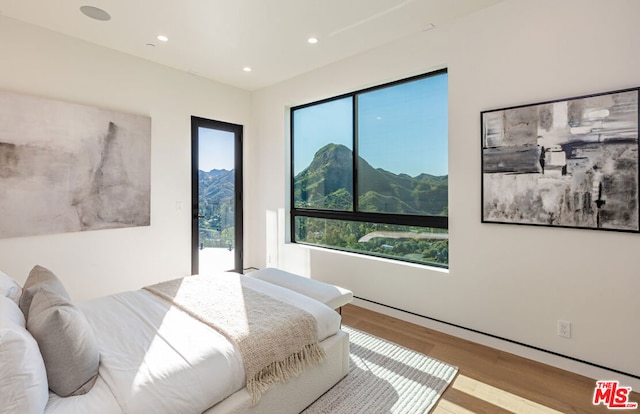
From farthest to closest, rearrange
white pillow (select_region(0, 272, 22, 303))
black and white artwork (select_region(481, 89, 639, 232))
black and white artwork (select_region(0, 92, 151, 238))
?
black and white artwork (select_region(0, 92, 151, 238)) → black and white artwork (select_region(481, 89, 639, 232)) → white pillow (select_region(0, 272, 22, 303))

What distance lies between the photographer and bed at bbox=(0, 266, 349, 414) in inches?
44.8

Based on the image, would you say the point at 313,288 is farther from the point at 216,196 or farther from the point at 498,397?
the point at 216,196

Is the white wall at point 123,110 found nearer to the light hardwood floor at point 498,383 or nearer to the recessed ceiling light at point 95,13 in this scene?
the recessed ceiling light at point 95,13

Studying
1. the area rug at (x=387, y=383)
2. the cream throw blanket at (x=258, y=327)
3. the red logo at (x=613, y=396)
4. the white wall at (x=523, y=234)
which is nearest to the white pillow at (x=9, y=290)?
the cream throw blanket at (x=258, y=327)

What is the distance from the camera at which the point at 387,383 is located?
2121 mm

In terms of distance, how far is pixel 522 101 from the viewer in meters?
2.45

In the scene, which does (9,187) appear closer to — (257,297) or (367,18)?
(257,297)

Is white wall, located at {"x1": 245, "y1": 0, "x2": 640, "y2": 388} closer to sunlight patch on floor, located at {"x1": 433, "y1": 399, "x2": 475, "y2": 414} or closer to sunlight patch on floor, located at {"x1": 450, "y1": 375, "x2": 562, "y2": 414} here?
sunlight patch on floor, located at {"x1": 450, "y1": 375, "x2": 562, "y2": 414}

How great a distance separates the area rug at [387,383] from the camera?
189cm

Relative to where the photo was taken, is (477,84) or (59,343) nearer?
(59,343)

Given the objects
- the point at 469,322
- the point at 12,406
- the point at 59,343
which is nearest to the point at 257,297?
the point at 59,343

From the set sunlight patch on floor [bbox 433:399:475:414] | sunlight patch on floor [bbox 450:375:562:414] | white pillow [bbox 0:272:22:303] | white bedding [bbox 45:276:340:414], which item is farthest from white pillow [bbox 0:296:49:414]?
sunlight patch on floor [bbox 450:375:562:414]

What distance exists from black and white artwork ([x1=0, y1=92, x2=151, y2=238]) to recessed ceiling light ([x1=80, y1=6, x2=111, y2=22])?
883 mm

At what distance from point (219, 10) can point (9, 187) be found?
8.00 ft
